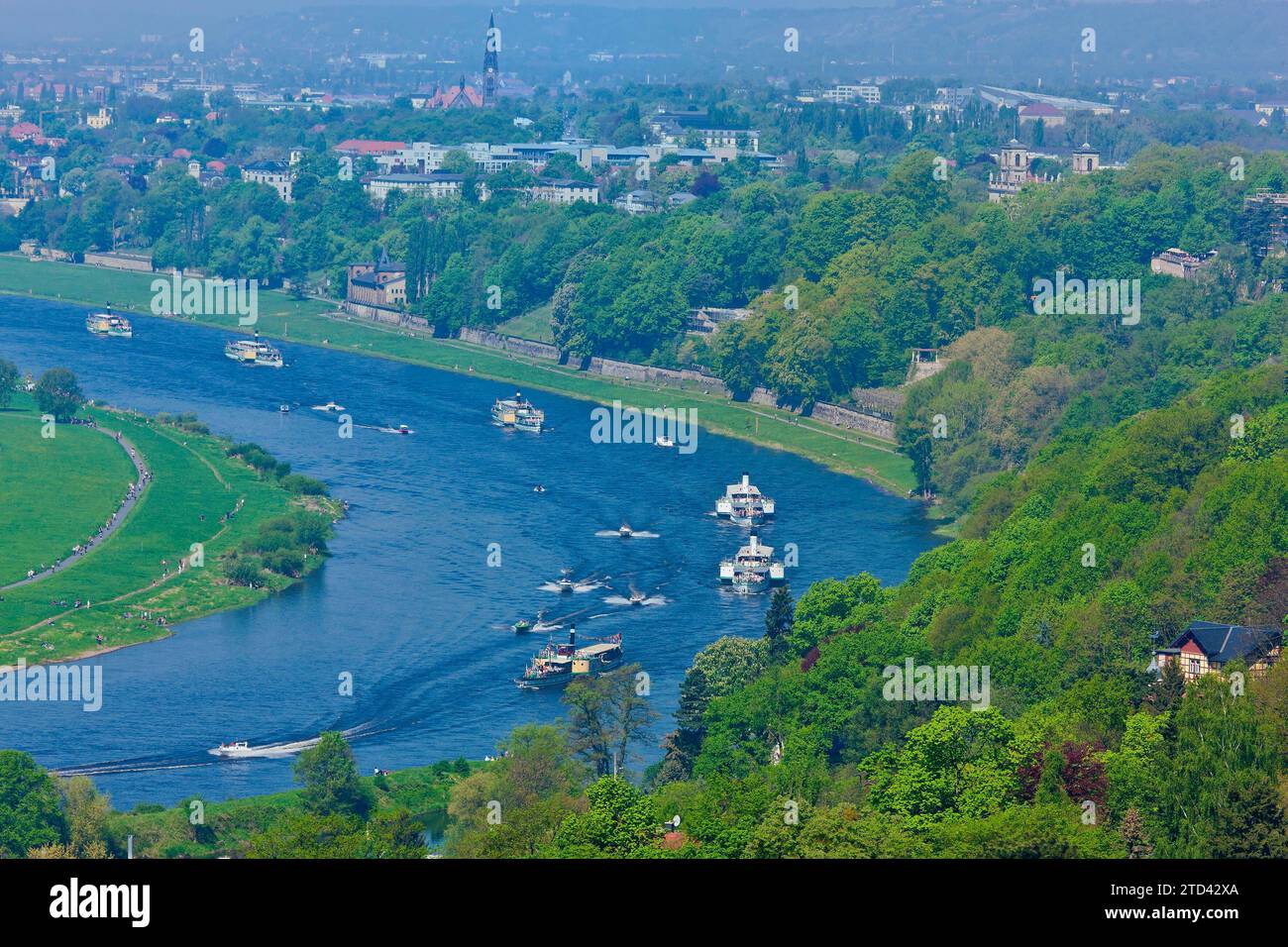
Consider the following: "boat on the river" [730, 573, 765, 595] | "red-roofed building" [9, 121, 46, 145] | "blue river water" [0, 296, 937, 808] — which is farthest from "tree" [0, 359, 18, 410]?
"red-roofed building" [9, 121, 46, 145]

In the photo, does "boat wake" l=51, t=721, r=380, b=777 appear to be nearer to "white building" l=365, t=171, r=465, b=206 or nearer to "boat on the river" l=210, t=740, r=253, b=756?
"boat on the river" l=210, t=740, r=253, b=756

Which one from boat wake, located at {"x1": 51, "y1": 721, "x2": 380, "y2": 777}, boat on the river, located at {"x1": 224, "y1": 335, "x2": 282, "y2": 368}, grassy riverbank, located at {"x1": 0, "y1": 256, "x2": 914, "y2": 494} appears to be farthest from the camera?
boat on the river, located at {"x1": 224, "y1": 335, "x2": 282, "y2": 368}

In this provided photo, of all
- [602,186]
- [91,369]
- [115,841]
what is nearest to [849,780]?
[115,841]

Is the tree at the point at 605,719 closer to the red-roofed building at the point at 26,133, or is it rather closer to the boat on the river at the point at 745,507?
the boat on the river at the point at 745,507

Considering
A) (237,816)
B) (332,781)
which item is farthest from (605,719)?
(237,816)

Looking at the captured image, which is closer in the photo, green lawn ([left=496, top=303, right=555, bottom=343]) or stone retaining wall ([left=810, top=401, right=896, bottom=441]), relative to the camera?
stone retaining wall ([left=810, top=401, right=896, bottom=441])

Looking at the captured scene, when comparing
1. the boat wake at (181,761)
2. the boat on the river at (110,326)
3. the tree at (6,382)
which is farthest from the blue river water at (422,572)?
the boat on the river at (110,326)

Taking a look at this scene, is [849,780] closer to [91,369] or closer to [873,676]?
[873,676]

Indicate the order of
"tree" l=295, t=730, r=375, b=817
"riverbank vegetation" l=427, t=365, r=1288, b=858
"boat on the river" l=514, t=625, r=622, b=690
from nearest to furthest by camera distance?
"riverbank vegetation" l=427, t=365, r=1288, b=858
"tree" l=295, t=730, r=375, b=817
"boat on the river" l=514, t=625, r=622, b=690
